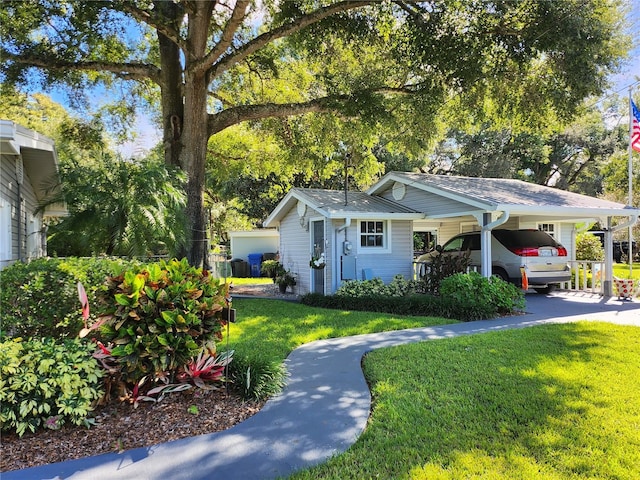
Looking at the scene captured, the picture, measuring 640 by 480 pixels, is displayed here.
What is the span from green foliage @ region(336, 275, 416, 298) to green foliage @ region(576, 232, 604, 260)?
863cm

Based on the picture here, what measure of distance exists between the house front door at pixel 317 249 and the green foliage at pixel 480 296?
146 inches

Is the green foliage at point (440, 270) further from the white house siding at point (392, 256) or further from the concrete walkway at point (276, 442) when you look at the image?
the concrete walkway at point (276, 442)

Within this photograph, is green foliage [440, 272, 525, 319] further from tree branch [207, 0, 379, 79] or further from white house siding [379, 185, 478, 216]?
tree branch [207, 0, 379, 79]

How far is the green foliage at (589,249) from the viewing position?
51.6ft

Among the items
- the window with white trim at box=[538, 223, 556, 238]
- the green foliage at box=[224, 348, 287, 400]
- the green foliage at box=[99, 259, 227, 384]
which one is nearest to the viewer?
the green foliage at box=[99, 259, 227, 384]

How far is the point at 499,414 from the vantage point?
3.83m

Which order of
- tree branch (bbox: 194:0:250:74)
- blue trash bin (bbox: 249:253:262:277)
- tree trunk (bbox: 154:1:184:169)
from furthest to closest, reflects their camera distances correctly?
blue trash bin (bbox: 249:253:262:277)
tree trunk (bbox: 154:1:184:169)
tree branch (bbox: 194:0:250:74)

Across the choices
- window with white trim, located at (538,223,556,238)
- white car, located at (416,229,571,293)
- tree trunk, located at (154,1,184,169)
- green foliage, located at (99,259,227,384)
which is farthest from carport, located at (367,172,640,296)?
green foliage, located at (99,259,227,384)

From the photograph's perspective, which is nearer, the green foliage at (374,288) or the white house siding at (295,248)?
the green foliage at (374,288)

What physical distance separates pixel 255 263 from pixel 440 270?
1283 cm

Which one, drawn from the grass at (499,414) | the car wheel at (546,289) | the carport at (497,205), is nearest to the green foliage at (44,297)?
the grass at (499,414)

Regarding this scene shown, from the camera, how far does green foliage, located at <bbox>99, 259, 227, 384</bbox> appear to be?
3922 millimetres

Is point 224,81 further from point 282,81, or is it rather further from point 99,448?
point 99,448

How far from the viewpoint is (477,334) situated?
7031 millimetres
